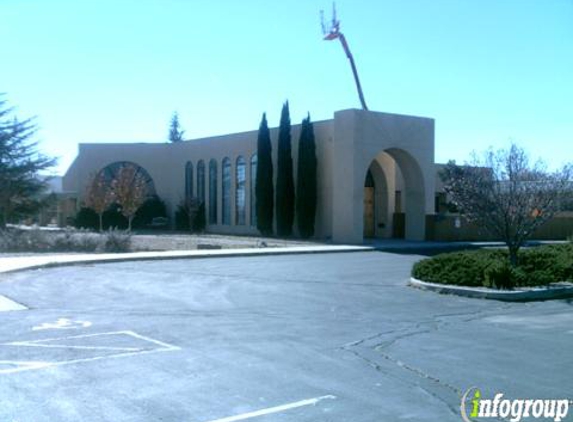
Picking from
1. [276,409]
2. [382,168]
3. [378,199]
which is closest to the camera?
[276,409]

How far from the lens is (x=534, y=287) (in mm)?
13969

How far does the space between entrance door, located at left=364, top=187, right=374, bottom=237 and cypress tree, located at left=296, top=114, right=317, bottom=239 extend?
4.15 metres

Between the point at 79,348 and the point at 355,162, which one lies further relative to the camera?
the point at 355,162

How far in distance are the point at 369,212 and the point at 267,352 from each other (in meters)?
30.8

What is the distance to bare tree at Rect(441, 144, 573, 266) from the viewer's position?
1570 cm

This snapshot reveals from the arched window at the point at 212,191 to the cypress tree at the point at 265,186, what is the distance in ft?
23.4

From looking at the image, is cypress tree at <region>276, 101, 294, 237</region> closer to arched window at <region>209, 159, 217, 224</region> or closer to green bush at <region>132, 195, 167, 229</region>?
arched window at <region>209, 159, 217, 224</region>

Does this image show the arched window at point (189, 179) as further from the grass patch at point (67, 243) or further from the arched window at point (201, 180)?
the grass patch at point (67, 243)

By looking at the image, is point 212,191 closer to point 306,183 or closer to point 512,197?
point 306,183

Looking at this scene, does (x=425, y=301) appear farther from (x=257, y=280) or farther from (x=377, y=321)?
(x=257, y=280)

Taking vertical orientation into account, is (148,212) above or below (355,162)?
below

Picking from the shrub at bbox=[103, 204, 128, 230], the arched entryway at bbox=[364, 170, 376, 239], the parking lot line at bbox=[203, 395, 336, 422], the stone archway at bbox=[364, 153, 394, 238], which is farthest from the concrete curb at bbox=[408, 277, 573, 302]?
the shrub at bbox=[103, 204, 128, 230]

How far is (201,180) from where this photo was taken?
46188 mm

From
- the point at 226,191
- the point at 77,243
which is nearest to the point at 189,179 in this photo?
the point at 226,191
